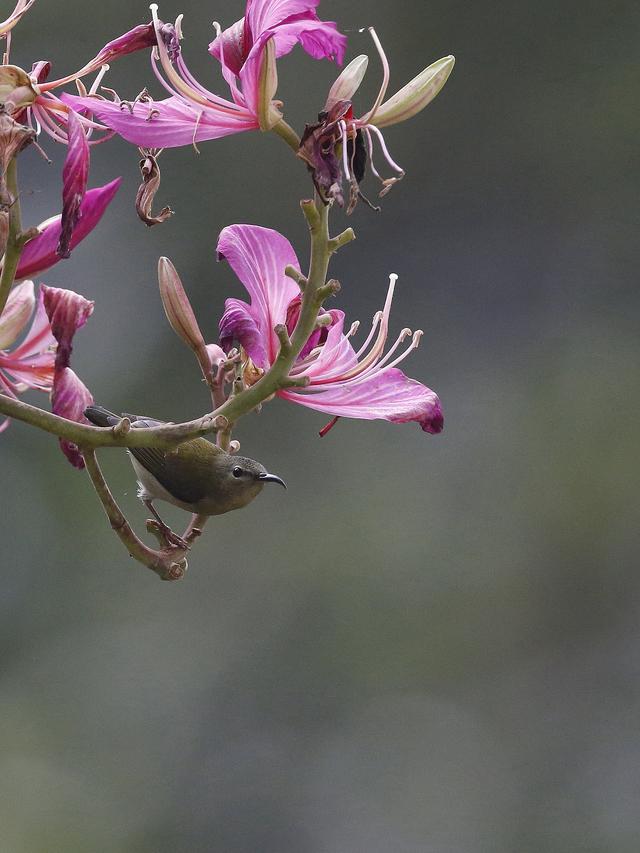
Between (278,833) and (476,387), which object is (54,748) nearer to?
(278,833)

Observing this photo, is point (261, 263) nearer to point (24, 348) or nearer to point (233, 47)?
point (233, 47)

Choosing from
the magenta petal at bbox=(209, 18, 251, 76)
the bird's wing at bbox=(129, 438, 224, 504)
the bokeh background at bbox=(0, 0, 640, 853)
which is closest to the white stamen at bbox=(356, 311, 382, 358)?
the bird's wing at bbox=(129, 438, 224, 504)

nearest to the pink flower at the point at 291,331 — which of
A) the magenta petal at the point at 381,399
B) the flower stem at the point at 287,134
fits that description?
the magenta petal at the point at 381,399

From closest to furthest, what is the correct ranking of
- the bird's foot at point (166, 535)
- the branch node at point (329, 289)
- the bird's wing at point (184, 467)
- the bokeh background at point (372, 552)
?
the branch node at point (329, 289) → the bird's foot at point (166, 535) → the bird's wing at point (184, 467) → the bokeh background at point (372, 552)

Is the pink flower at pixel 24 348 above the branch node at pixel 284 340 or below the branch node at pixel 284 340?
below

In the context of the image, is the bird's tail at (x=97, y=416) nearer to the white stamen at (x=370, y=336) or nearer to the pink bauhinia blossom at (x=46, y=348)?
the pink bauhinia blossom at (x=46, y=348)

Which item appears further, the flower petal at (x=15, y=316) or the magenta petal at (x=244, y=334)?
the flower petal at (x=15, y=316)

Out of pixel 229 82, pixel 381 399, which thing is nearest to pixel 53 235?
pixel 229 82

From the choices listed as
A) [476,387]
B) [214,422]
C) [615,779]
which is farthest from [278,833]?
[214,422]
